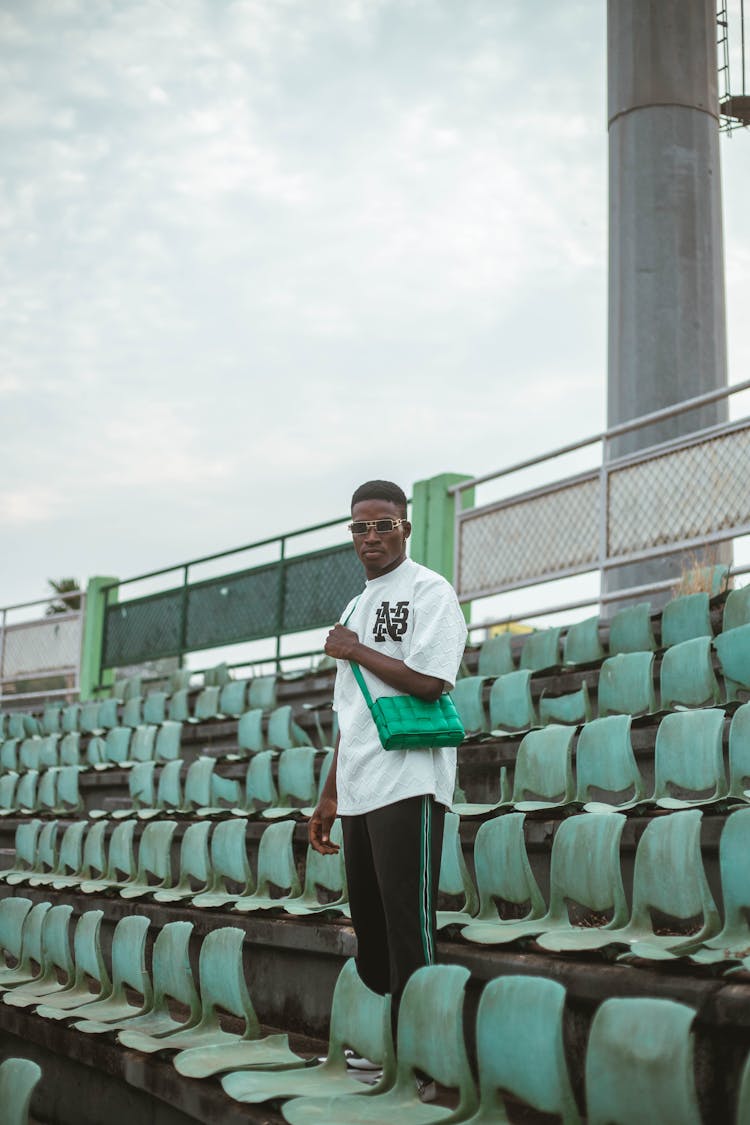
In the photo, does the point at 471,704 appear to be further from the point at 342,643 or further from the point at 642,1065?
the point at 642,1065

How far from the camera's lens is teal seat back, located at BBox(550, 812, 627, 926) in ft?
10.6

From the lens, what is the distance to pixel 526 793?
14.3ft

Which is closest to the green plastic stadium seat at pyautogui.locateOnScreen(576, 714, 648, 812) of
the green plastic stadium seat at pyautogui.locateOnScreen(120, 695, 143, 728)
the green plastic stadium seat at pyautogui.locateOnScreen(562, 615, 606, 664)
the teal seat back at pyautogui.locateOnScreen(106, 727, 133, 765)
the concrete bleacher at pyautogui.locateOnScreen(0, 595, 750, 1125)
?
the concrete bleacher at pyautogui.locateOnScreen(0, 595, 750, 1125)

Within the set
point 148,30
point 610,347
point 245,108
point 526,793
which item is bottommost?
point 526,793

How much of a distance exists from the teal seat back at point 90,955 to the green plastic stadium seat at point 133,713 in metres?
4.50

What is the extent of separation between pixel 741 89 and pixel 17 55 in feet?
26.9

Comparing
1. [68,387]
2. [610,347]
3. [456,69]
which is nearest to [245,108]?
[456,69]

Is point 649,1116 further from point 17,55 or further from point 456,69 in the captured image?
point 17,55

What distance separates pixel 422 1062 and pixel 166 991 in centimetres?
148

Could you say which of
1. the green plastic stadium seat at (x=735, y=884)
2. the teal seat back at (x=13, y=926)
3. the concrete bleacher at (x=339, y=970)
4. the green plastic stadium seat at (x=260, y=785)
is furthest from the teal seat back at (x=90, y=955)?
the green plastic stadium seat at (x=735, y=884)

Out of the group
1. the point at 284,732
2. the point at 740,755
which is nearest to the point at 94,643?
the point at 284,732

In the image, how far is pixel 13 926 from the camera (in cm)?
502

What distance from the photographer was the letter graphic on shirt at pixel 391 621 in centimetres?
283

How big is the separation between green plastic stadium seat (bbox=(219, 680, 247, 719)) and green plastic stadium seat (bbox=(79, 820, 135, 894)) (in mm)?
2370
